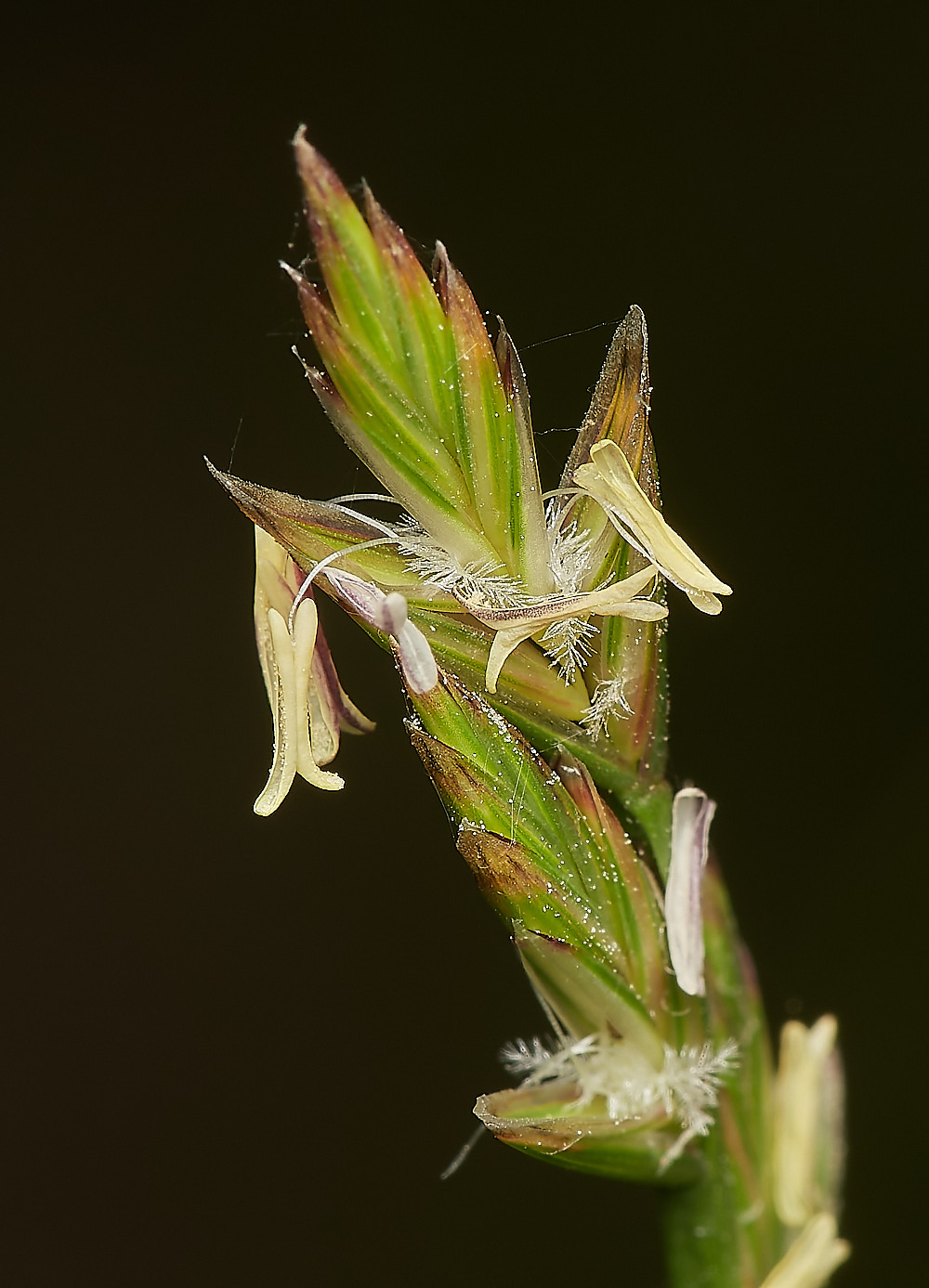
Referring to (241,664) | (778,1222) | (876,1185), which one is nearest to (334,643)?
(241,664)

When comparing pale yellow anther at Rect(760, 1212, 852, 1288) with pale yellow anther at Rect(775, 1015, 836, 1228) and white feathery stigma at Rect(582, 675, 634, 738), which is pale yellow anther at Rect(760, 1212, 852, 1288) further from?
white feathery stigma at Rect(582, 675, 634, 738)

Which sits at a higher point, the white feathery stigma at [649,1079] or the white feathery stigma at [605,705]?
the white feathery stigma at [605,705]

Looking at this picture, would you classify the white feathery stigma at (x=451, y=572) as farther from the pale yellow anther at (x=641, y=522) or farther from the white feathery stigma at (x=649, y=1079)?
the white feathery stigma at (x=649, y=1079)

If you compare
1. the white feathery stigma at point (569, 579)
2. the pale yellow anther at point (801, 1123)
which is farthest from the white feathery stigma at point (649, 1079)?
the white feathery stigma at point (569, 579)

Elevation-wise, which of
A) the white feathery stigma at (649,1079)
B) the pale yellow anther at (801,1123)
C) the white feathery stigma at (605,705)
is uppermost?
the white feathery stigma at (605,705)

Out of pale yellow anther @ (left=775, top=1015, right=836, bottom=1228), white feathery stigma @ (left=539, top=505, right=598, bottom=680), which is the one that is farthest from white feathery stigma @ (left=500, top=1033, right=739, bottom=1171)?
white feathery stigma @ (left=539, top=505, right=598, bottom=680)

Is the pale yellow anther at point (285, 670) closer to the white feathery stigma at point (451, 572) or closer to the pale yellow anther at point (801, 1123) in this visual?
the white feathery stigma at point (451, 572)

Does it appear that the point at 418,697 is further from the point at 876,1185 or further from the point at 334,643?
the point at 876,1185

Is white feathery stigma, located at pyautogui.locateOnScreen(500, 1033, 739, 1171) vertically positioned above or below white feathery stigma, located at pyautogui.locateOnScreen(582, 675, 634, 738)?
below

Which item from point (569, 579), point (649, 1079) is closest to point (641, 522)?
point (569, 579)
